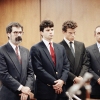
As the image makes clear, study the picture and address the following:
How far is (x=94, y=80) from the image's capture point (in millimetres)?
3102

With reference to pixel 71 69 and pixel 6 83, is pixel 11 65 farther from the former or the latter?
pixel 71 69

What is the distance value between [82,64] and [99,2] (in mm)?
2049

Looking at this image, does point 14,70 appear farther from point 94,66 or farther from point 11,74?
point 94,66

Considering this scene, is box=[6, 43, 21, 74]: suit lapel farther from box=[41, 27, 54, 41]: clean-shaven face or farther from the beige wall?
the beige wall

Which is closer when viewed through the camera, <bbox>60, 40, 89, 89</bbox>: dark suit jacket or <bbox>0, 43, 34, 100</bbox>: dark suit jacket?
<bbox>0, 43, 34, 100</bbox>: dark suit jacket

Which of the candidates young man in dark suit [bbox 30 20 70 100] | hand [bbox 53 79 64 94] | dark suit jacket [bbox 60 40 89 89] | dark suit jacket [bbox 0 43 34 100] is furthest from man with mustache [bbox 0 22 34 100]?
dark suit jacket [bbox 60 40 89 89]

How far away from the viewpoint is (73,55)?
3020mm

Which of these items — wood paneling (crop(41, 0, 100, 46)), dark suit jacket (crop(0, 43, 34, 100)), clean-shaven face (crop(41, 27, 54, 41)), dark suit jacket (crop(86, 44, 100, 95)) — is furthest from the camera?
wood paneling (crop(41, 0, 100, 46))

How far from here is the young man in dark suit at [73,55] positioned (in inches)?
118

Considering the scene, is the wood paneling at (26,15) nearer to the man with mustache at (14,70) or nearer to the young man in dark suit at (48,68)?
the young man in dark suit at (48,68)

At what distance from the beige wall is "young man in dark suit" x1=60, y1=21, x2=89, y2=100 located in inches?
68.5

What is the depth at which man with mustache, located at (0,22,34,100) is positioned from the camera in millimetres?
2496

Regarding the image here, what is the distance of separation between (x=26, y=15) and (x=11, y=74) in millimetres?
2723

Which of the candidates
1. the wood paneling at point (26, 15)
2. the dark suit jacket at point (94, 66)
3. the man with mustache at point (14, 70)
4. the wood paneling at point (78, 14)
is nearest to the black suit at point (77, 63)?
the dark suit jacket at point (94, 66)
